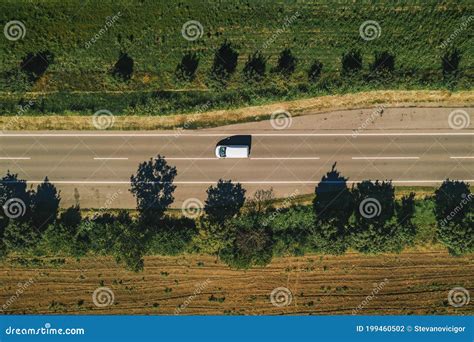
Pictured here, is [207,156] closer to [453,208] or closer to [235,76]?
[235,76]

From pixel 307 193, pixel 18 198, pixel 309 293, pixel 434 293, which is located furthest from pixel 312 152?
pixel 18 198

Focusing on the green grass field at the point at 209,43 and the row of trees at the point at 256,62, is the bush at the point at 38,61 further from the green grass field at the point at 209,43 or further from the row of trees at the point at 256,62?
the green grass field at the point at 209,43

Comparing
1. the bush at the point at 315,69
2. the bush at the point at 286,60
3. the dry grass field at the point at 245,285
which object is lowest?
the dry grass field at the point at 245,285

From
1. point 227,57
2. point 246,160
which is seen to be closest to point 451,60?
point 227,57

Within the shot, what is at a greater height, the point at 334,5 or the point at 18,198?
the point at 334,5

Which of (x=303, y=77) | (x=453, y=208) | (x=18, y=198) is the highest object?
(x=303, y=77)

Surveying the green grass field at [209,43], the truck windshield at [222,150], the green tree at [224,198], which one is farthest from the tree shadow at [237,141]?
the green tree at [224,198]

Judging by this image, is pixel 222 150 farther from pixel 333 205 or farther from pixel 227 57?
pixel 333 205
